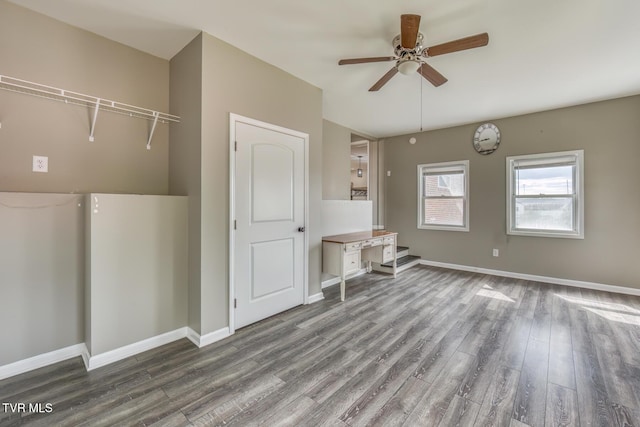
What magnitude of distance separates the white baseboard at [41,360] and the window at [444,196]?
5373 millimetres

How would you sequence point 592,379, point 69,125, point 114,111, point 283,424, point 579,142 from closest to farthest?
point 283,424, point 592,379, point 69,125, point 114,111, point 579,142

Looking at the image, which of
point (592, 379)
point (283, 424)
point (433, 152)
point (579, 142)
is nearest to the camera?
point (283, 424)

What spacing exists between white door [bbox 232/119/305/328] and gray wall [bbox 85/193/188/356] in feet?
1.68

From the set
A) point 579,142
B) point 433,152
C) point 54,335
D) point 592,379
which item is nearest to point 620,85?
point 579,142

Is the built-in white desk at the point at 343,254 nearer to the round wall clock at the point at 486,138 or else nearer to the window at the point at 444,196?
the window at the point at 444,196

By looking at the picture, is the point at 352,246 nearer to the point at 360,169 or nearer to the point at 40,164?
the point at 40,164

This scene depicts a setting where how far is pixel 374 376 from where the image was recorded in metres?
1.99

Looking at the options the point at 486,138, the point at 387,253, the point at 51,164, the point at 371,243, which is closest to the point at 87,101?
the point at 51,164

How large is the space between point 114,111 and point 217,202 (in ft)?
4.05

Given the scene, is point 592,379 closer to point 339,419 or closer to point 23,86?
point 339,419

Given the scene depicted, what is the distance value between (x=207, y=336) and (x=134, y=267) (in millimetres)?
855

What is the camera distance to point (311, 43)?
2.58 m

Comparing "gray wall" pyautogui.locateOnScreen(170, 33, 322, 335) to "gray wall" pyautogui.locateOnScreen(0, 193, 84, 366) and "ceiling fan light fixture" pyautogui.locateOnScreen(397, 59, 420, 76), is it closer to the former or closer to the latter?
"gray wall" pyautogui.locateOnScreen(0, 193, 84, 366)

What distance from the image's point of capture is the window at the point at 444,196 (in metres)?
5.17
